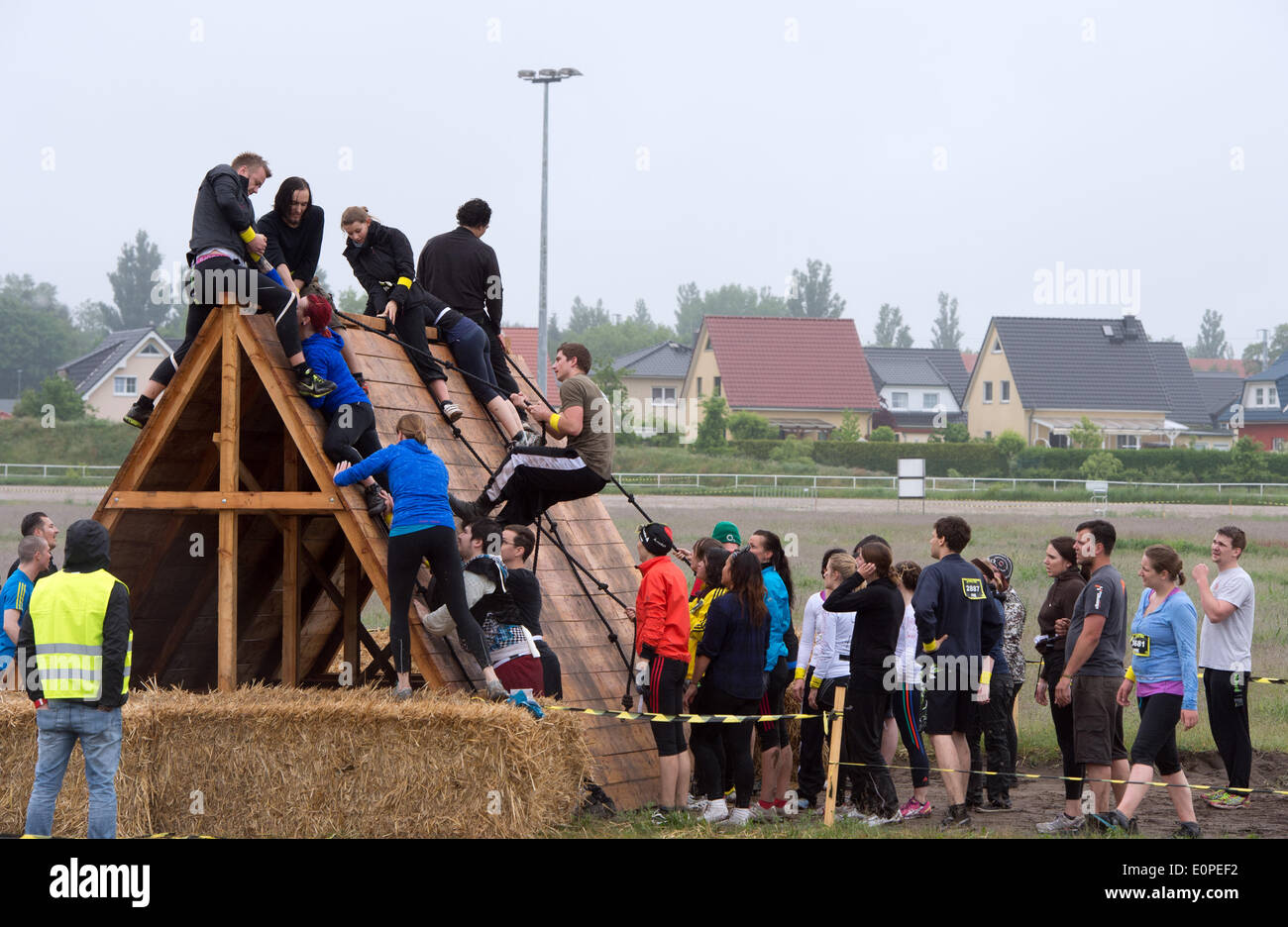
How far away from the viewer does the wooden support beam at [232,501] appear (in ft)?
27.1

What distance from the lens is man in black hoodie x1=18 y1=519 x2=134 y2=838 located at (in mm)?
6602

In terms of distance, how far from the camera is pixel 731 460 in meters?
46.9

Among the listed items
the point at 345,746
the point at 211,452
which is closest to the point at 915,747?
the point at 345,746

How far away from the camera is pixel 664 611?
809cm

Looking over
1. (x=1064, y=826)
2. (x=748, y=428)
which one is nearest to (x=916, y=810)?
(x=1064, y=826)

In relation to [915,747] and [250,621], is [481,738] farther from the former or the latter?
[250,621]

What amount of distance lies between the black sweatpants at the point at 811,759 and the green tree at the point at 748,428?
4578 cm

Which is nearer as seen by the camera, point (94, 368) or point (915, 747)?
point (915, 747)

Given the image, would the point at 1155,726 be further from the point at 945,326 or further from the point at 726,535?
the point at 945,326

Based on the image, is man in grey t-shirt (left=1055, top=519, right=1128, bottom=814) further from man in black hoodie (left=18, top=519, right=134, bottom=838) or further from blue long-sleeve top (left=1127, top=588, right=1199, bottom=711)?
man in black hoodie (left=18, top=519, right=134, bottom=838)

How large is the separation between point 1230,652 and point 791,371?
186 ft

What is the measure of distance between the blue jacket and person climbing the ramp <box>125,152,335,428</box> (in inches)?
42.0
